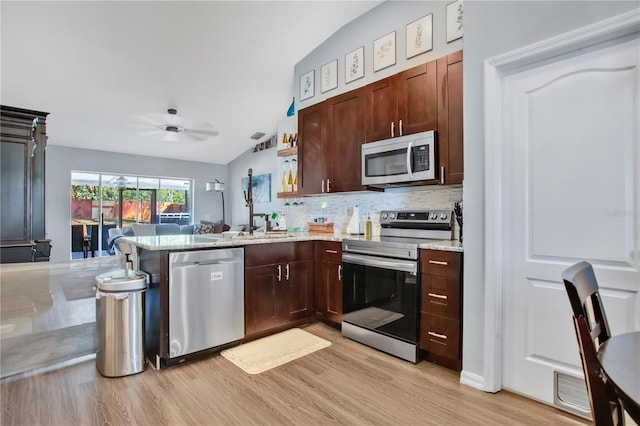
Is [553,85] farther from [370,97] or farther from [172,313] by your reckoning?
[172,313]

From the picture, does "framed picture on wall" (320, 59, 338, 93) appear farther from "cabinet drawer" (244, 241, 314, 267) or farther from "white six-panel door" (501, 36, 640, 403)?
"white six-panel door" (501, 36, 640, 403)

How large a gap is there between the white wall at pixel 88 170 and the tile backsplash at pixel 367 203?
514 cm

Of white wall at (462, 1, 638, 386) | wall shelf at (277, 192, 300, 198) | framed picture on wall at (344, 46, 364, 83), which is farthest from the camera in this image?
wall shelf at (277, 192, 300, 198)

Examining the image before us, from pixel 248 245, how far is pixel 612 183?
2.52m

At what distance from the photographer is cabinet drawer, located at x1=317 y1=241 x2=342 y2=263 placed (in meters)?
3.13

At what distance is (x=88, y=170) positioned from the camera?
23.6ft

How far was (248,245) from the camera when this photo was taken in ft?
9.32

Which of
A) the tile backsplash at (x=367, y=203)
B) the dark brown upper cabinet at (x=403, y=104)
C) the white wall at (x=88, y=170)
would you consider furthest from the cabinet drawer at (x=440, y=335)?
the white wall at (x=88, y=170)

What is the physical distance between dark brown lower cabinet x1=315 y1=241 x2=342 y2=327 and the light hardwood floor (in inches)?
28.1

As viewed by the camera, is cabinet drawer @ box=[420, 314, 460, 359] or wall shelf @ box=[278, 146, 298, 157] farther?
wall shelf @ box=[278, 146, 298, 157]

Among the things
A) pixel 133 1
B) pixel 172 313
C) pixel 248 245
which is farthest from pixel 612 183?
pixel 133 1

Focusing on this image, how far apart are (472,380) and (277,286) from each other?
1750 millimetres

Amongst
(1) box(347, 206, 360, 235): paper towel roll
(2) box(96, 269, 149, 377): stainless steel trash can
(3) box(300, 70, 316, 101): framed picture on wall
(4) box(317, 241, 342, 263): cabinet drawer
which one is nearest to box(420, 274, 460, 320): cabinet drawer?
(4) box(317, 241, 342, 263): cabinet drawer

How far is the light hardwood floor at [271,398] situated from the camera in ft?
5.84
